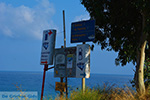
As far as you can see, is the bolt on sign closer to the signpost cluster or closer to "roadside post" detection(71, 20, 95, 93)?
the signpost cluster

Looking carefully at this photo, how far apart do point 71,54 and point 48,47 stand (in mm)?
1364

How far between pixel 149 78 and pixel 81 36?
523 cm

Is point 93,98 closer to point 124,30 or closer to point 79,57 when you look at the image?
point 79,57

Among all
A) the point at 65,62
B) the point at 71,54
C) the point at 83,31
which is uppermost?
the point at 83,31

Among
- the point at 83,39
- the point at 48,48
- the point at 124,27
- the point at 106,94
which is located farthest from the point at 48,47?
the point at 124,27

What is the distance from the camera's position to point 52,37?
11.5m

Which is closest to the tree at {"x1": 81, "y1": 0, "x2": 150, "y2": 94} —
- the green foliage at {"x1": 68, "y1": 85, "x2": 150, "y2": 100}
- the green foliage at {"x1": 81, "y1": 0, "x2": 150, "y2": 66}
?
the green foliage at {"x1": 81, "y1": 0, "x2": 150, "y2": 66}

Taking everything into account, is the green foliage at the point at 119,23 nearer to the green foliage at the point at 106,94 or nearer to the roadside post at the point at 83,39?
the roadside post at the point at 83,39

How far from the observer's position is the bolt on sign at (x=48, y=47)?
11469 millimetres

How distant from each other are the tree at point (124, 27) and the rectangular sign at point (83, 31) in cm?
143

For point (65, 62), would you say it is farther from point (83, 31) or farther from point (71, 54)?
A: point (83, 31)

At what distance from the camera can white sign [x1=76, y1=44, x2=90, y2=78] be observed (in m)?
9.99

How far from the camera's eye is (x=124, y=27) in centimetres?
1300

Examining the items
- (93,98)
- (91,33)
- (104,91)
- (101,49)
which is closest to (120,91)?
(104,91)
